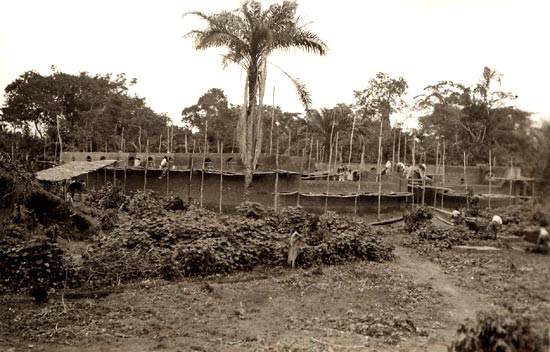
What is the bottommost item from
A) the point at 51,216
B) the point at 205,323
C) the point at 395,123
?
the point at 205,323

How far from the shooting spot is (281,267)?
10523mm

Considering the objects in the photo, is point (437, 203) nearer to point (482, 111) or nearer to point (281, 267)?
point (482, 111)

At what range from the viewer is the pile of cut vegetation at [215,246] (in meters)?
9.26

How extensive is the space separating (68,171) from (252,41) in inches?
277

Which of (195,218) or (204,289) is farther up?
(195,218)

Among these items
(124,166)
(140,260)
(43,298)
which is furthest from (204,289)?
(124,166)

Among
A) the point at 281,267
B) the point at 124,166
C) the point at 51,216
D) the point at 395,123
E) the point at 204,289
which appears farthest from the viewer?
the point at 395,123

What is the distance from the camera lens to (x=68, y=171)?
16.0 meters

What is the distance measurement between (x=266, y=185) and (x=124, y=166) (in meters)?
5.49

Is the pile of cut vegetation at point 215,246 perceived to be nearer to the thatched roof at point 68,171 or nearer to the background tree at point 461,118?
the thatched roof at point 68,171

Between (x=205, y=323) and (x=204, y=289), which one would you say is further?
(x=204, y=289)

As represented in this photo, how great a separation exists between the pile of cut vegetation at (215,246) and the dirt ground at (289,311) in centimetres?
50

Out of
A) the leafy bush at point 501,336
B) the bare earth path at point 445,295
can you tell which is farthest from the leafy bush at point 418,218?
the leafy bush at point 501,336

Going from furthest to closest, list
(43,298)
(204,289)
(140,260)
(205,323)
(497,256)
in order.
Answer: (140,260) → (204,289) → (43,298) → (205,323) → (497,256)
